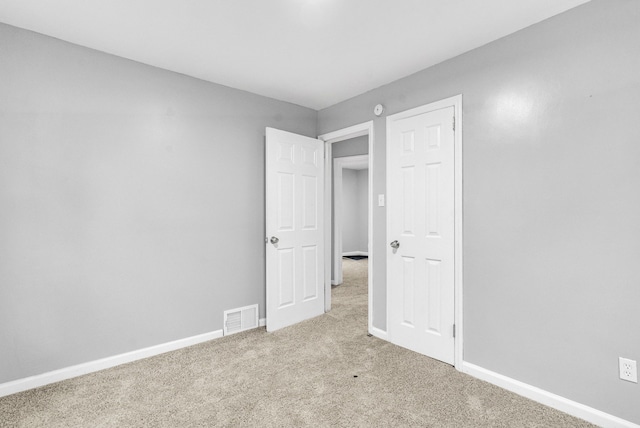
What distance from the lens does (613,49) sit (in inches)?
65.6

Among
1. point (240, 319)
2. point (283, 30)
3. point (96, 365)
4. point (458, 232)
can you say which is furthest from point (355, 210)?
point (96, 365)

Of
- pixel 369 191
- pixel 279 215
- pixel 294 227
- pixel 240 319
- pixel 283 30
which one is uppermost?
pixel 283 30

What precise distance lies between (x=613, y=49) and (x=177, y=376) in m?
3.46

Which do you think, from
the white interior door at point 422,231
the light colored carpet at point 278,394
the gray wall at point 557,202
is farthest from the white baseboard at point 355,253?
the gray wall at point 557,202

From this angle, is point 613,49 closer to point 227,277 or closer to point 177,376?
point 227,277

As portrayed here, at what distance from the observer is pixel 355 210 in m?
8.58

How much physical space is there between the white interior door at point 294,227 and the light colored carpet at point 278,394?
2.04 ft

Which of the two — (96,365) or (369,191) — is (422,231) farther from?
(96,365)

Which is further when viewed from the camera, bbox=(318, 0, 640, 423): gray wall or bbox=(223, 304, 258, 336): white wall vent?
bbox=(223, 304, 258, 336): white wall vent

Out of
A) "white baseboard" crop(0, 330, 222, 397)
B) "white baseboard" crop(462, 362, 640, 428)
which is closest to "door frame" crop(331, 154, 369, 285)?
"white baseboard" crop(0, 330, 222, 397)

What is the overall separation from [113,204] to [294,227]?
1.67 meters

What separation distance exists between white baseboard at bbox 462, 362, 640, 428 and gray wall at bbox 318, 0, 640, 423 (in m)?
0.04

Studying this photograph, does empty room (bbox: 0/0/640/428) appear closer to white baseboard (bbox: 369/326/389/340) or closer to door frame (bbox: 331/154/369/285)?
white baseboard (bbox: 369/326/389/340)

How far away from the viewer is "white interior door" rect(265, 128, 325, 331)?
313 cm
